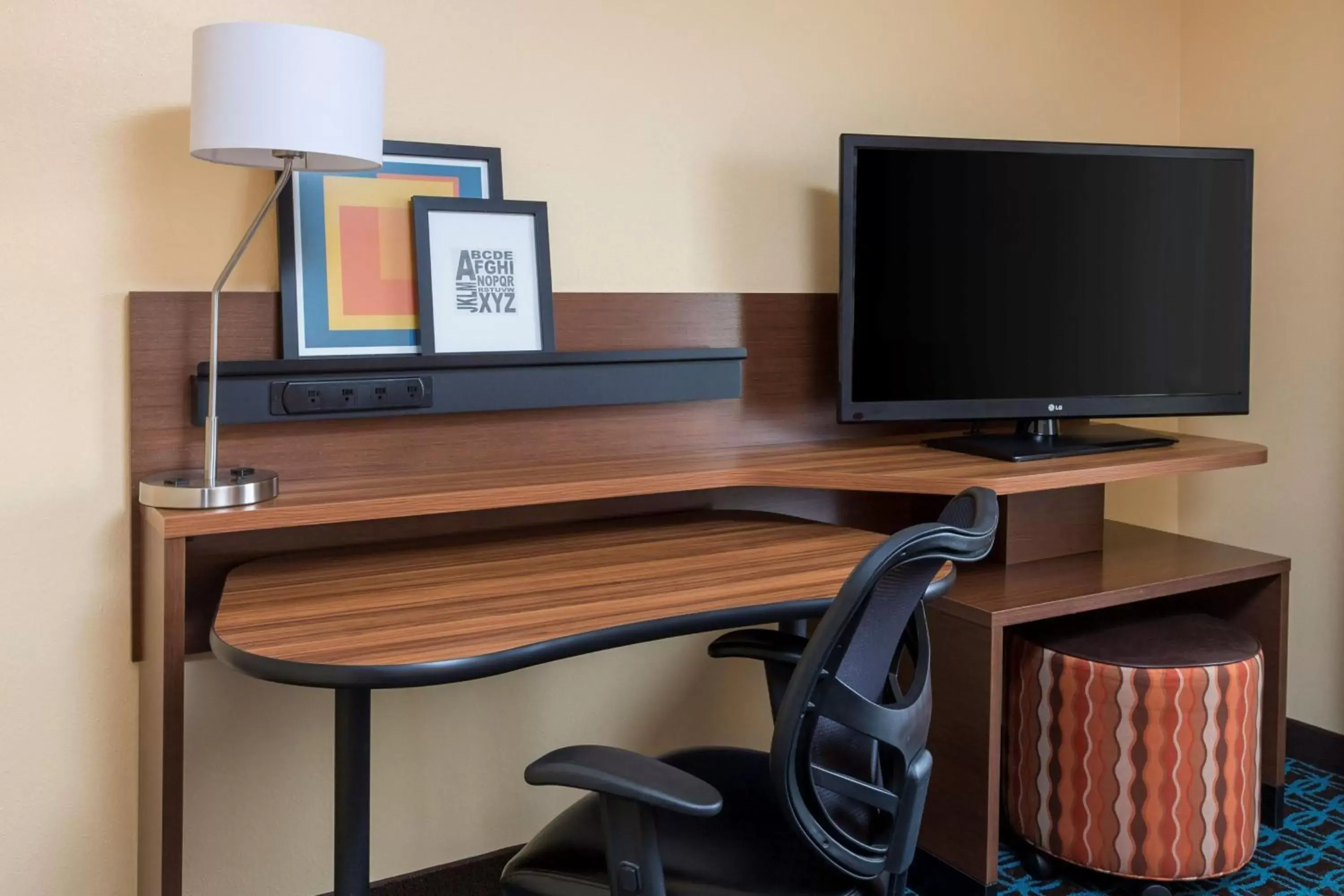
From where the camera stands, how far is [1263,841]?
2.19 meters

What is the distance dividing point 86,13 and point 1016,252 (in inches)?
64.0

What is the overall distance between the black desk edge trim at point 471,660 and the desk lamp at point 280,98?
432 millimetres

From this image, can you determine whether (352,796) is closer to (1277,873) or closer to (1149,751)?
(1149,751)

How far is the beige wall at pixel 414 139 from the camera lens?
1.64 metres

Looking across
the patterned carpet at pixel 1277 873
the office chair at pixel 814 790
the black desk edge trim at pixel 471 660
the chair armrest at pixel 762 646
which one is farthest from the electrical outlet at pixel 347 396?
the patterned carpet at pixel 1277 873

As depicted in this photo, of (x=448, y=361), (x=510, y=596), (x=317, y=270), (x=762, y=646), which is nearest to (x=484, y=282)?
(x=448, y=361)

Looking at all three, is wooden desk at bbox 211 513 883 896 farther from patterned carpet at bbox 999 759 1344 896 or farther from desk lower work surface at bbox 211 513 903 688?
Answer: patterned carpet at bbox 999 759 1344 896

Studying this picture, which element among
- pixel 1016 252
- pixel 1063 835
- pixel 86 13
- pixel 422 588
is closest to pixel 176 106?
pixel 86 13

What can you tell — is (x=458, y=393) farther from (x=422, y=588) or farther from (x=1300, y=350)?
(x=1300, y=350)

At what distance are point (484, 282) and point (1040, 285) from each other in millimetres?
1076

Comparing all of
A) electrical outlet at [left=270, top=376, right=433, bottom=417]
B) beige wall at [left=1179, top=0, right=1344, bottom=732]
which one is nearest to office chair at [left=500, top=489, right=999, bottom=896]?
electrical outlet at [left=270, top=376, right=433, bottom=417]

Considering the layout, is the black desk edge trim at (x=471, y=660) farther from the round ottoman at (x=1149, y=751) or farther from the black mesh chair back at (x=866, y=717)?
the round ottoman at (x=1149, y=751)

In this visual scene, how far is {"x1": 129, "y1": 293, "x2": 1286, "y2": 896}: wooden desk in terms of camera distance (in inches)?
64.4

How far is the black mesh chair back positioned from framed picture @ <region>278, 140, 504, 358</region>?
3.18 ft
